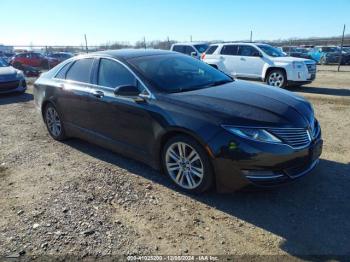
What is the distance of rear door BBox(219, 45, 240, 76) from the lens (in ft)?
44.6

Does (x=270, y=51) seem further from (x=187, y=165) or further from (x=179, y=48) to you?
(x=187, y=165)

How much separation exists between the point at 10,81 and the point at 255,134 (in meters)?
10.2

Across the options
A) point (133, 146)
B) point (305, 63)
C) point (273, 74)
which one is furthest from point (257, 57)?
point (133, 146)

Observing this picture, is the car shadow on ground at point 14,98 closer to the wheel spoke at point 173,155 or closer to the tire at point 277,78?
the wheel spoke at point 173,155

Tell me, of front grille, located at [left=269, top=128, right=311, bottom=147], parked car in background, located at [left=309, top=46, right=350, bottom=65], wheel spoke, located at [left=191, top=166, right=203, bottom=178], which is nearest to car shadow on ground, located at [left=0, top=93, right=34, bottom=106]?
wheel spoke, located at [left=191, top=166, right=203, bottom=178]

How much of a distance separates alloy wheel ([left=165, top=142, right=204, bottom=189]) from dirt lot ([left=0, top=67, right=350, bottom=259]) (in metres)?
0.18

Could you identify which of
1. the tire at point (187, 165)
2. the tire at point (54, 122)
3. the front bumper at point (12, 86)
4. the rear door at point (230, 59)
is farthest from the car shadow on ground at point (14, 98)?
the tire at point (187, 165)

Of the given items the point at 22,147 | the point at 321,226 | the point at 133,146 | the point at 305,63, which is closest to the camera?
the point at 321,226

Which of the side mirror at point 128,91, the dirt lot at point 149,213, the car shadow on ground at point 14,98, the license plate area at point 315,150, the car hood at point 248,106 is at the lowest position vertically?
the dirt lot at point 149,213

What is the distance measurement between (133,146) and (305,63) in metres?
9.62

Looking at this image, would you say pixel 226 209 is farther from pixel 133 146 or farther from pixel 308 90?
pixel 308 90

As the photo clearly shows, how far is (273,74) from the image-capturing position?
12.5m

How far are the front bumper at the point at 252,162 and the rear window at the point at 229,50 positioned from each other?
1063cm

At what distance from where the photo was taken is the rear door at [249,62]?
12852mm
